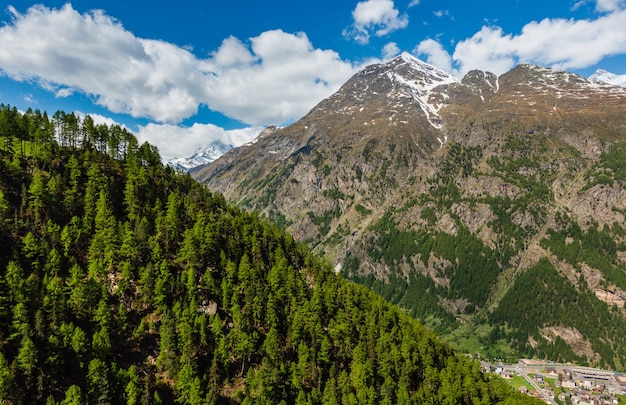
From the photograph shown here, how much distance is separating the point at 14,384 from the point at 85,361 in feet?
40.9

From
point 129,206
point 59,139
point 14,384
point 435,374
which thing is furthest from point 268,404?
point 59,139

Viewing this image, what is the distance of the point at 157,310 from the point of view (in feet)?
331

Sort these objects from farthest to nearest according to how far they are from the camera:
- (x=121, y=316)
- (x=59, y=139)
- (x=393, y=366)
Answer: (x=59, y=139), (x=393, y=366), (x=121, y=316)

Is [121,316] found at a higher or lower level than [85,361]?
higher

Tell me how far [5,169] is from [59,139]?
4501 centimetres

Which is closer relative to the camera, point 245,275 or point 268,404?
point 268,404

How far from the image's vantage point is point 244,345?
99562mm

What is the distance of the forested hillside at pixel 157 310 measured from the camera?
8112cm

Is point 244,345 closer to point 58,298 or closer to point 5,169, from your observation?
point 58,298

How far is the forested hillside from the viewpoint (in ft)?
266

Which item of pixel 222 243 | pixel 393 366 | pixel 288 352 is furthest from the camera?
pixel 222 243

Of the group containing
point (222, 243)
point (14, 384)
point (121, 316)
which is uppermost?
point (222, 243)

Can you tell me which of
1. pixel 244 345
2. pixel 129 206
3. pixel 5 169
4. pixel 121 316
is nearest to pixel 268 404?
pixel 244 345

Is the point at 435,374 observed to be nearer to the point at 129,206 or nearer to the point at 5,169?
the point at 129,206
